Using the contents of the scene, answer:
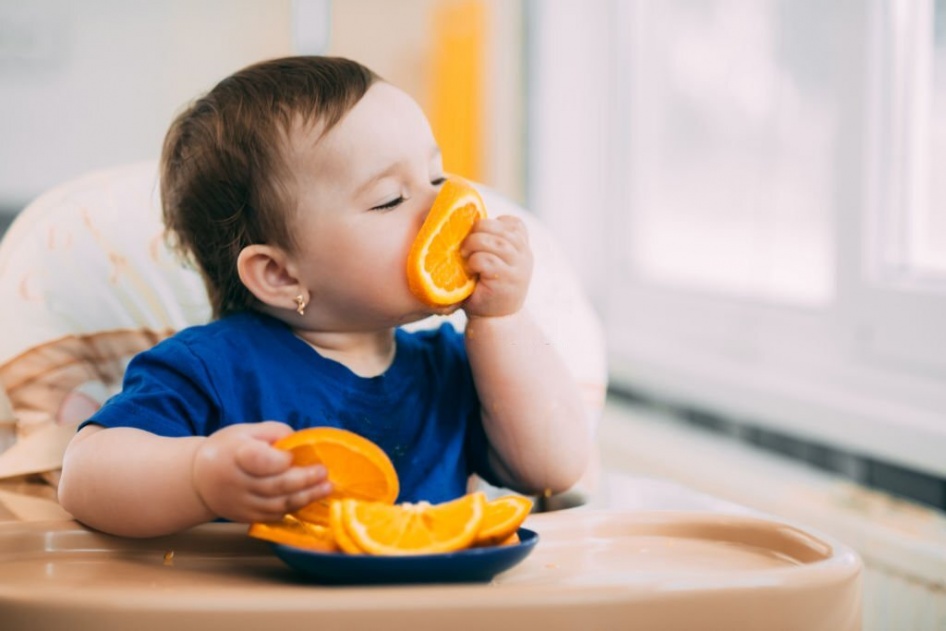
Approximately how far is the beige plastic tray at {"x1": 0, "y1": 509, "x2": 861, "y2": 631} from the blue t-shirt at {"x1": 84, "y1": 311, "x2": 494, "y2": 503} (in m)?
0.10

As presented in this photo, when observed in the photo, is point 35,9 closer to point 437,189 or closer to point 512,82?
point 512,82

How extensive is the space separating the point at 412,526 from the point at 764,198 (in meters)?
1.33

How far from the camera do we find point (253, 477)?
0.71 m

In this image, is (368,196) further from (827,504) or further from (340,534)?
(827,504)

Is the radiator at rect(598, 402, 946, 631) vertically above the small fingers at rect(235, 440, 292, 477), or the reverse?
the small fingers at rect(235, 440, 292, 477)

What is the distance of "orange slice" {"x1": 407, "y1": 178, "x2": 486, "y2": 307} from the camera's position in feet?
2.86

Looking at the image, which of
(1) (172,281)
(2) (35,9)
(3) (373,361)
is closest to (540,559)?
(3) (373,361)

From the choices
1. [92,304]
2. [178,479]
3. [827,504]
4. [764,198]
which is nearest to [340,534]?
[178,479]

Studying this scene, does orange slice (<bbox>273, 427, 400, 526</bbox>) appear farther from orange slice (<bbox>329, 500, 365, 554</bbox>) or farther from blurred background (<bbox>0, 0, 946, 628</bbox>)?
blurred background (<bbox>0, 0, 946, 628</bbox>)

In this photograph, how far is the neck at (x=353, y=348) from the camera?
39.6 inches

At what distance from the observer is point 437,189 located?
939mm

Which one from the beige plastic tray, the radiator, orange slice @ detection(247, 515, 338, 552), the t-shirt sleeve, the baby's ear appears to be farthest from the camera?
the radiator

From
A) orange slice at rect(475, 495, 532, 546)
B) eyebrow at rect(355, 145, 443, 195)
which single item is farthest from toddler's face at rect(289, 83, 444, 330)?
orange slice at rect(475, 495, 532, 546)

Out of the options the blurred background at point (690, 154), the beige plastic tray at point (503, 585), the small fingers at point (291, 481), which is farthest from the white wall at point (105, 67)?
the small fingers at point (291, 481)
